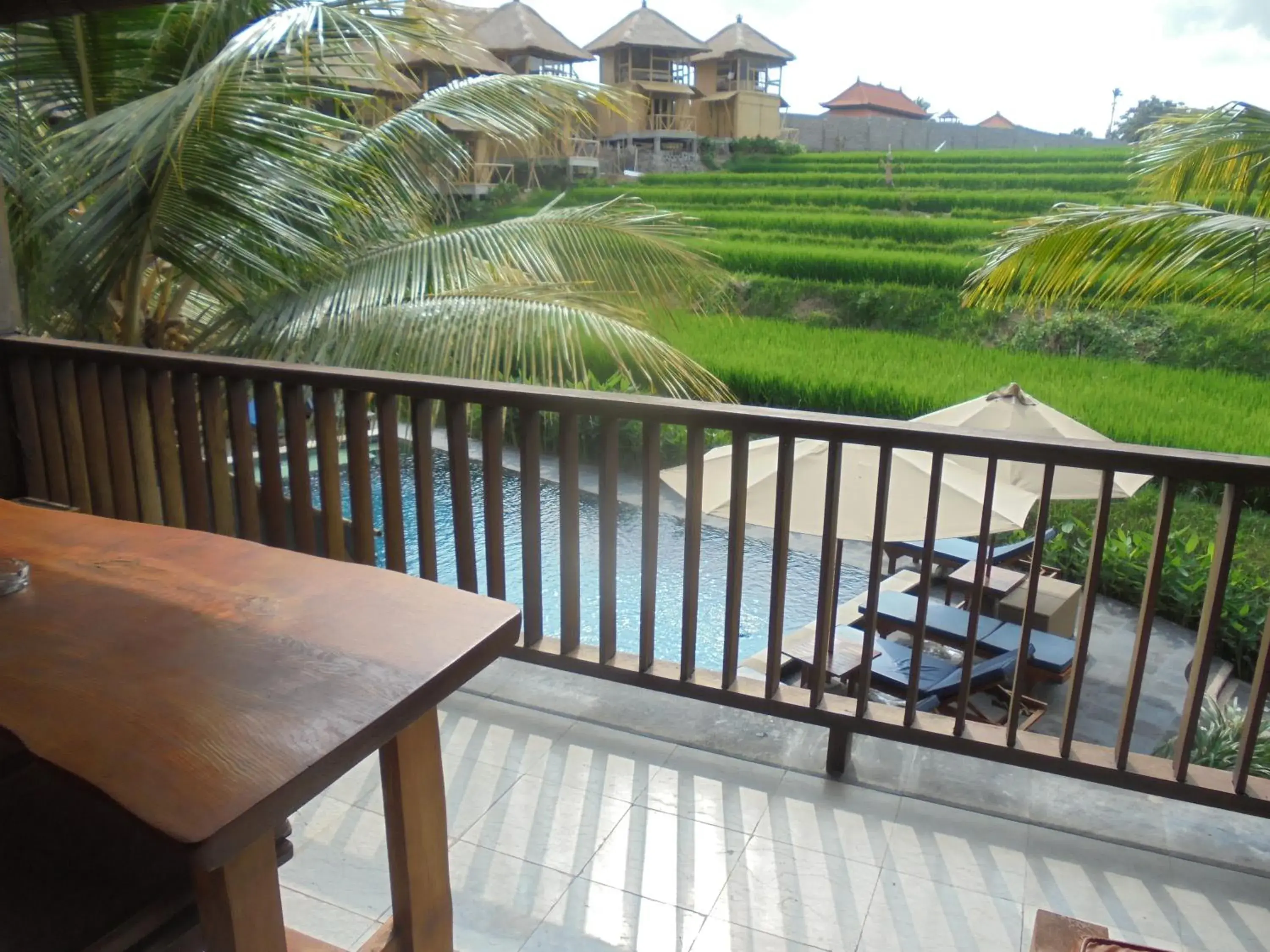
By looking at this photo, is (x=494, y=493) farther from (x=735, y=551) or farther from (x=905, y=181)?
(x=905, y=181)

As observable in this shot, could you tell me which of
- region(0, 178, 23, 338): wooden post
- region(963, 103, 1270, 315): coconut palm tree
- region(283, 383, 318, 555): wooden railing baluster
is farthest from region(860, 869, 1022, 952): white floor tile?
region(0, 178, 23, 338): wooden post

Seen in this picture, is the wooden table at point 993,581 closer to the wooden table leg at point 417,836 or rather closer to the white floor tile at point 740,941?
the white floor tile at point 740,941

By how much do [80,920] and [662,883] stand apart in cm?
102

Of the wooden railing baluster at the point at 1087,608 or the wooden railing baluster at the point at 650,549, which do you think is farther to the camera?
the wooden railing baluster at the point at 650,549

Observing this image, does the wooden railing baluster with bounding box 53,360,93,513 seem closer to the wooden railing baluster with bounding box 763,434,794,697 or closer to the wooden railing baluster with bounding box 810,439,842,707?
the wooden railing baluster with bounding box 763,434,794,697

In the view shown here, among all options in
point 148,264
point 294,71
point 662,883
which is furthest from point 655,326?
point 662,883

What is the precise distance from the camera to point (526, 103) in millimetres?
4648

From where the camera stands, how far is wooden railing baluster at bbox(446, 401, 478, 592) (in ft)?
7.48

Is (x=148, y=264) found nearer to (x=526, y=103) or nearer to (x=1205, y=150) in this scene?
(x=526, y=103)

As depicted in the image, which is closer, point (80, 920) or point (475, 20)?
point (80, 920)

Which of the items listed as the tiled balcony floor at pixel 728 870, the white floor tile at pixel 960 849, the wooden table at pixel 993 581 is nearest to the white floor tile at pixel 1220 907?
the tiled balcony floor at pixel 728 870

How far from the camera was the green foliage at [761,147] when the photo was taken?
19.4m

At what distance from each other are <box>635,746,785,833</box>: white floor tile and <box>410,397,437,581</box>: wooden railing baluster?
758mm

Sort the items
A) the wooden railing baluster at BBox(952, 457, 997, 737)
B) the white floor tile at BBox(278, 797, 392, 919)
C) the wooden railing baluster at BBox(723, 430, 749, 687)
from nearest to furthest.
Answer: the white floor tile at BBox(278, 797, 392, 919), the wooden railing baluster at BBox(952, 457, 997, 737), the wooden railing baluster at BBox(723, 430, 749, 687)
